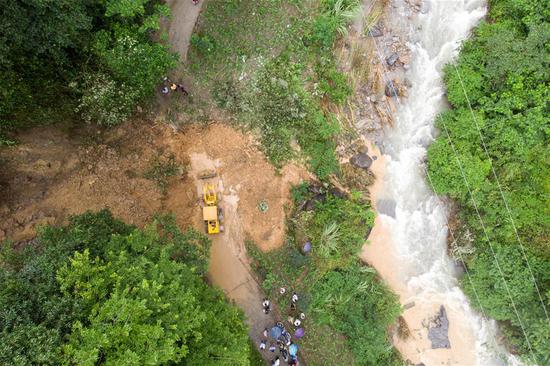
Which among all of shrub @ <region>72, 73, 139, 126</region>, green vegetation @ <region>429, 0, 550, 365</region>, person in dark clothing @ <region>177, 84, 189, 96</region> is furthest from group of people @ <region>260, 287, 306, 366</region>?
shrub @ <region>72, 73, 139, 126</region>

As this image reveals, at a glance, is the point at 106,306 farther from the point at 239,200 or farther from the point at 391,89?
the point at 391,89

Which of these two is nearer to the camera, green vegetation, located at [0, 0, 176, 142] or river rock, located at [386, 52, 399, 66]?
green vegetation, located at [0, 0, 176, 142]

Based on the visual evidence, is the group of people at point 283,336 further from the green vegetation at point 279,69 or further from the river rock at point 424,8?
the river rock at point 424,8

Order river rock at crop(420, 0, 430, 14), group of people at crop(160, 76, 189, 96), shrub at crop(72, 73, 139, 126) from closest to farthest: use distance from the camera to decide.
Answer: shrub at crop(72, 73, 139, 126) → group of people at crop(160, 76, 189, 96) → river rock at crop(420, 0, 430, 14)

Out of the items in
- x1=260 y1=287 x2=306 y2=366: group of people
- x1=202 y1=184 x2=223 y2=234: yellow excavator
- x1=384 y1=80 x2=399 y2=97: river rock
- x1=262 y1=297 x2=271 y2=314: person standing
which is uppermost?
x1=384 y1=80 x2=399 y2=97: river rock

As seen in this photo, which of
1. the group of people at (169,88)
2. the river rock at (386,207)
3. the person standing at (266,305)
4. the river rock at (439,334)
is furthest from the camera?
the river rock at (386,207)

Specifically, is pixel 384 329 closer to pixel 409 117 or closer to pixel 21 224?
pixel 409 117

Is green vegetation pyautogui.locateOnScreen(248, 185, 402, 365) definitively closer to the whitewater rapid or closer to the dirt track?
the dirt track

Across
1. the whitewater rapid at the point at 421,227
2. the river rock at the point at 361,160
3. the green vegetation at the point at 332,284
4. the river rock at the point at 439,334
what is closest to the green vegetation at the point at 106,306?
the green vegetation at the point at 332,284
